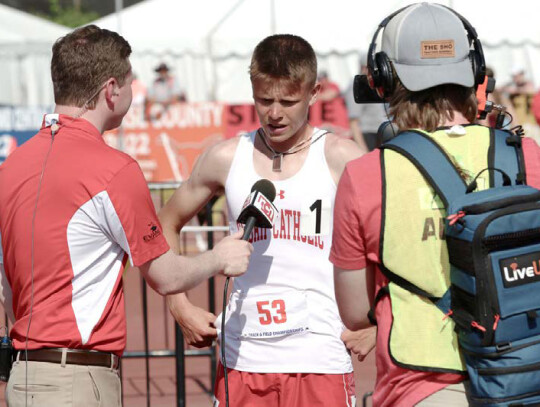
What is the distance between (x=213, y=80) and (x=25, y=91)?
155 inches

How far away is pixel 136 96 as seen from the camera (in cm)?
1778

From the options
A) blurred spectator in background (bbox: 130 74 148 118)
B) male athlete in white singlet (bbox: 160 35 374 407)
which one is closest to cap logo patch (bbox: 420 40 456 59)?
male athlete in white singlet (bbox: 160 35 374 407)

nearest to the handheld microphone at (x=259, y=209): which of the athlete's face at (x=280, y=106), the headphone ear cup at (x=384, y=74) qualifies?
the athlete's face at (x=280, y=106)

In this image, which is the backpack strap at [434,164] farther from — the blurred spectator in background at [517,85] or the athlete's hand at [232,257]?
the blurred spectator in background at [517,85]

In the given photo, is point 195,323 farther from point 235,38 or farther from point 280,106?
point 235,38

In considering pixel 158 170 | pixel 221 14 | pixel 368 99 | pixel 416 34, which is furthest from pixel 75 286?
pixel 221 14

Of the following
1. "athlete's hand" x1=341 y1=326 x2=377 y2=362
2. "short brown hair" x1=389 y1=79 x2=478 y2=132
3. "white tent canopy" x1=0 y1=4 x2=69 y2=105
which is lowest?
"athlete's hand" x1=341 y1=326 x2=377 y2=362

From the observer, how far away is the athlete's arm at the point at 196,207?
418cm

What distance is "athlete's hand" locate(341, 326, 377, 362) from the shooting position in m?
3.32

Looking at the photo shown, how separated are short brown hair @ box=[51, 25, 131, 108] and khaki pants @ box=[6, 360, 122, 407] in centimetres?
97

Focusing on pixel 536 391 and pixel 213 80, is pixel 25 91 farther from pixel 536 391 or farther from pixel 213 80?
pixel 536 391

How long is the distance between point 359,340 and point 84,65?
1.44 m

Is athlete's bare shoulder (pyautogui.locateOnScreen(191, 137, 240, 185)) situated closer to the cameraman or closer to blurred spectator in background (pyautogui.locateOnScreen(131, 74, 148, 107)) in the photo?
the cameraman

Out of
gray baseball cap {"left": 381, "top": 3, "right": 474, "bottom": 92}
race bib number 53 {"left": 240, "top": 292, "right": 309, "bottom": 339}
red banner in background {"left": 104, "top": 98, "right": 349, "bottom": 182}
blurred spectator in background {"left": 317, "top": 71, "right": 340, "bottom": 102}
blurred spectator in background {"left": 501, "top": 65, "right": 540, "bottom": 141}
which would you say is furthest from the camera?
blurred spectator in background {"left": 501, "top": 65, "right": 540, "bottom": 141}
